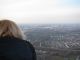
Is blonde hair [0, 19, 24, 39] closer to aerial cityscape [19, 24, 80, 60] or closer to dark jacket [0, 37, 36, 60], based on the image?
dark jacket [0, 37, 36, 60]

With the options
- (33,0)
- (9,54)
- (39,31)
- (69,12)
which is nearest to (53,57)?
(39,31)

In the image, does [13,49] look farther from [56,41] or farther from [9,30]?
[56,41]

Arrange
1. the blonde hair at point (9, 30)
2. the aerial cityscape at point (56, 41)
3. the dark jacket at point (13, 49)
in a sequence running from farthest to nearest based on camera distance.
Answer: the aerial cityscape at point (56, 41) → the blonde hair at point (9, 30) → the dark jacket at point (13, 49)

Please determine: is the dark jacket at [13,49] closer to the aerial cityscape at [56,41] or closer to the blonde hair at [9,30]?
the blonde hair at [9,30]

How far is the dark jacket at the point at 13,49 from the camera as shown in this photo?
1.49 meters

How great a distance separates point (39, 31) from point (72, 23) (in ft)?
1.16

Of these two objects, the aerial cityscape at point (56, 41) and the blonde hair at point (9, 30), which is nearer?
the blonde hair at point (9, 30)

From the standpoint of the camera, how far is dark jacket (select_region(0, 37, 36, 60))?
1.49 metres

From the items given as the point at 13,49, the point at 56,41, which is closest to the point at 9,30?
the point at 13,49

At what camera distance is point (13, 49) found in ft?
4.99

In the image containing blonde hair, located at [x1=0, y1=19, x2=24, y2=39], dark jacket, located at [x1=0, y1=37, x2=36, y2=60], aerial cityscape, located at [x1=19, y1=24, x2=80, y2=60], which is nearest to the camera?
dark jacket, located at [x1=0, y1=37, x2=36, y2=60]

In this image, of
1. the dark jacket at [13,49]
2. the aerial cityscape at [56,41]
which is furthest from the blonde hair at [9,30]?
the aerial cityscape at [56,41]

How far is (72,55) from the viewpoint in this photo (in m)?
2.21

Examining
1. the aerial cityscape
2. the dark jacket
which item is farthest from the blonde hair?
the aerial cityscape
